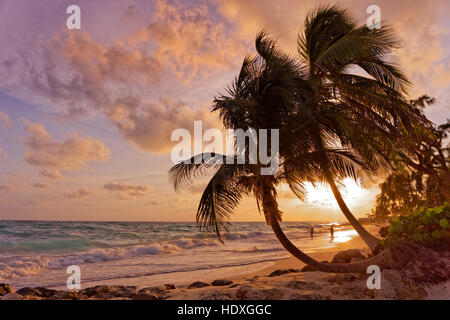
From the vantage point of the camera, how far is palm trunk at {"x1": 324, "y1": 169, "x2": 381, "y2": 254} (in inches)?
333

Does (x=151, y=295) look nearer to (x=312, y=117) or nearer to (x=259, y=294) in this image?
(x=259, y=294)

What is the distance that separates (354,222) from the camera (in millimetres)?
8938

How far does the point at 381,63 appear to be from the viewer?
8.68 m

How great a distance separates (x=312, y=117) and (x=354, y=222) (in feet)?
13.4

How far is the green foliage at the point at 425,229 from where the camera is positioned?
6.41m

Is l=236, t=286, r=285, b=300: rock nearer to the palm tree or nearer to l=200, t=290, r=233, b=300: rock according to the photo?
l=200, t=290, r=233, b=300: rock

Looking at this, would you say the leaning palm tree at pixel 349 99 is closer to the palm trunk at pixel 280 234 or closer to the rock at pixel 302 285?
the palm trunk at pixel 280 234

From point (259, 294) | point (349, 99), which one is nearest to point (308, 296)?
point (259, 294)

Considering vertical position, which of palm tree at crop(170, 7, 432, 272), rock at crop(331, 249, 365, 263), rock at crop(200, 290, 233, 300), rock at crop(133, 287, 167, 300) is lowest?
rock at crop(133, 287, 167, 300)

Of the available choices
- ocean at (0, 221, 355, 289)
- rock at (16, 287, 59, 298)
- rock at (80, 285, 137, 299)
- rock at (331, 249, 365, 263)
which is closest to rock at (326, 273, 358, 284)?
ocean at (0, 221, 355, 289)

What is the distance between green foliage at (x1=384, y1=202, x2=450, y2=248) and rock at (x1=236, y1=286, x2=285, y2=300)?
9.71ft

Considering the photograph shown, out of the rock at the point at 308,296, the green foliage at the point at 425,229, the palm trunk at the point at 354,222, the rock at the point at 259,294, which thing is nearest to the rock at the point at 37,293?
the rock at the point at 259,294

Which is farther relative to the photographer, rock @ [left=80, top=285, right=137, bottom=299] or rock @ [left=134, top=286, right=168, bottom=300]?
rock @ [left=80, top=285, right=137, bottom=299]
